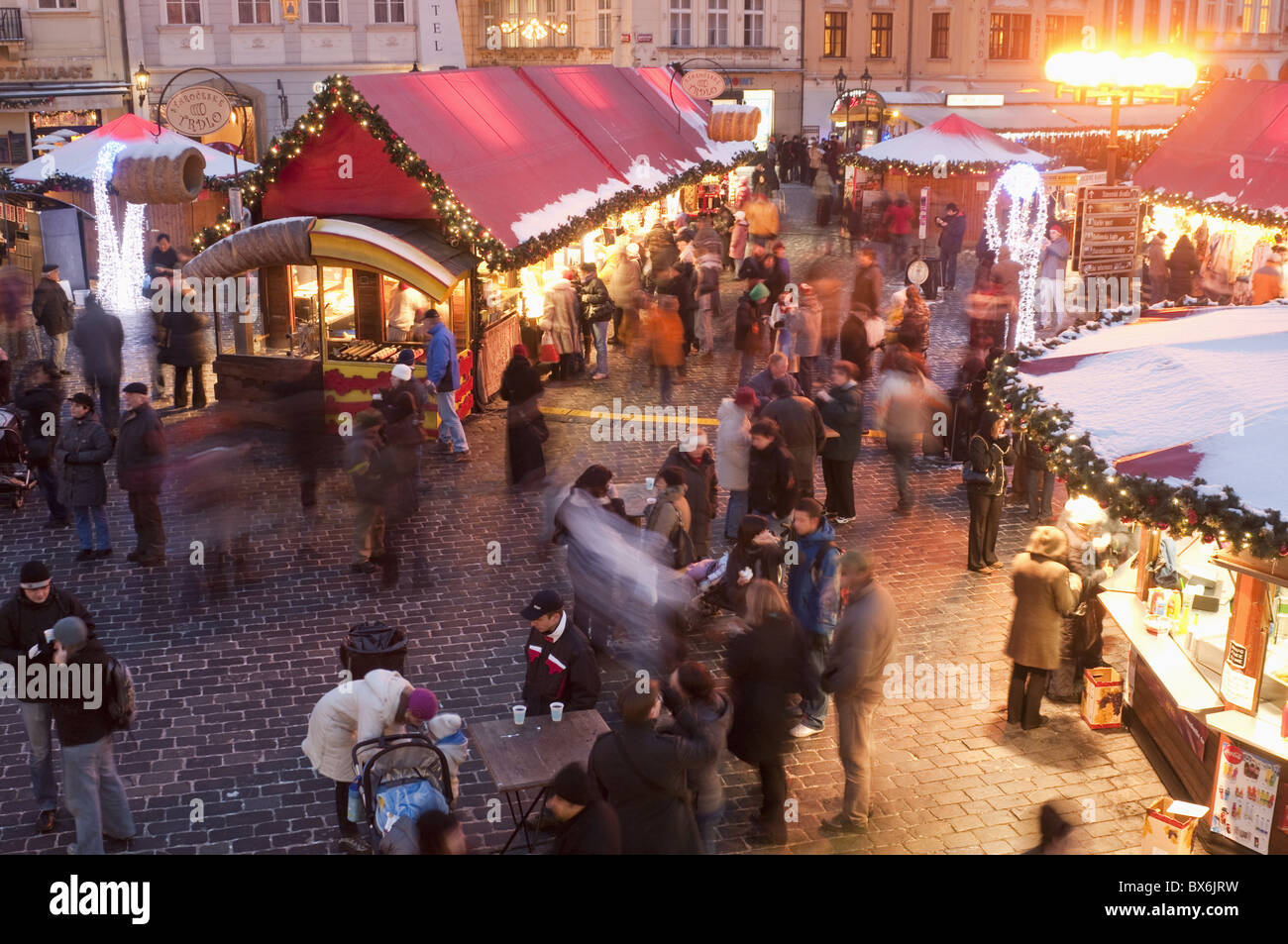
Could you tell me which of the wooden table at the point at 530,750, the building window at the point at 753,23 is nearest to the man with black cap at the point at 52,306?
the wooden table at the point at 530,750

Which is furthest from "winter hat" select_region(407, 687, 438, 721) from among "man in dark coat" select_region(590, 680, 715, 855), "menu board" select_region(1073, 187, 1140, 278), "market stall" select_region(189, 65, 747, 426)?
"menu board" select_region(1073, 187, 1140, 278)

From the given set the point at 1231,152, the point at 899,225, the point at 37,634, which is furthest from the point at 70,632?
the point at 899,225

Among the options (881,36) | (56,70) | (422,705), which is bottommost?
(422,705)

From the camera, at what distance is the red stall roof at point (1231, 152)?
2003cm

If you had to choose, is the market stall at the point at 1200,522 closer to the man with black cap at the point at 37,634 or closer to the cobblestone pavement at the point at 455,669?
the cobblestone pavement at the point at 455,669

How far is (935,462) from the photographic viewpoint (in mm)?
15117

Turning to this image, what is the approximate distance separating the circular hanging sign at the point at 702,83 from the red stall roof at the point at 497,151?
12.2 feet

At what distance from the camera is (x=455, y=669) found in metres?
9.95

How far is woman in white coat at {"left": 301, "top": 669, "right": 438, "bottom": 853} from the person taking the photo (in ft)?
23.3

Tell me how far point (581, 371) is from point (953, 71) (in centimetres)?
3754

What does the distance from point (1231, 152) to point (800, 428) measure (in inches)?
533

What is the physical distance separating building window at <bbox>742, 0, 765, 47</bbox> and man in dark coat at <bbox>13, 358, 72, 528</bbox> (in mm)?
38299

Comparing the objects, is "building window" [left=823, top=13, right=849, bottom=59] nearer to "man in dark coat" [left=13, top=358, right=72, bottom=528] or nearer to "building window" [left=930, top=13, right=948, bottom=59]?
"building window" [left=930, top=13, right=948, bottom=59]

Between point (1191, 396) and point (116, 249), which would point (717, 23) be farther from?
point (1191, 396)
